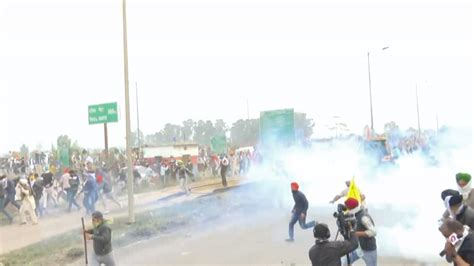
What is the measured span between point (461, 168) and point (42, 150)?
2150 cm

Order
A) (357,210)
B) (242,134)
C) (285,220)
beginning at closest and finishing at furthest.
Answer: (357,210)
(285,220)
(242,134)

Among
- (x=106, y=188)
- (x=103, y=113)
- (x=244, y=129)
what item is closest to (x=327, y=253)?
(x=103, y=113)

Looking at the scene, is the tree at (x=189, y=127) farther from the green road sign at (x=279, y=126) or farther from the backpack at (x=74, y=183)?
the backpack at (x=74, y=183)

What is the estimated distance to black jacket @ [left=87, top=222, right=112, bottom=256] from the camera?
26.2 ft

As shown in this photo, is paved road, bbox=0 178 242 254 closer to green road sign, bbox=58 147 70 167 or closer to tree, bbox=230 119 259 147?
green road sign, bbox=58 147 70 167

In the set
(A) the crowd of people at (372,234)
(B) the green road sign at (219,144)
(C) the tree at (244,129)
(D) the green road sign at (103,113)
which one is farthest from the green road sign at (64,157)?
(C) the tree at (244,129)

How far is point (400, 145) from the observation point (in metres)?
30.4

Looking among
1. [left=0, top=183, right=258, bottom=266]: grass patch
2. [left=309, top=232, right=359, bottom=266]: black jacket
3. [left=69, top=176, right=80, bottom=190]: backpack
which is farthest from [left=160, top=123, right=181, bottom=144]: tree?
[left=309, top=232, right=359, bottom=266]: black jacket

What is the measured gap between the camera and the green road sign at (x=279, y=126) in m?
23.0

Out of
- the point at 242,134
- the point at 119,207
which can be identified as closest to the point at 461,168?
the point at 119,207

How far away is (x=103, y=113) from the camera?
14594mm

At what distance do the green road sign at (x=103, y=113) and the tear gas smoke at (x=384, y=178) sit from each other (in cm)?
593

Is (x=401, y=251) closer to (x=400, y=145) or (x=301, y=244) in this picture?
(x=301, y=244)

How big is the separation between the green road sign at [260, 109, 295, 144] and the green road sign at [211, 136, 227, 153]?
4.19 metres
